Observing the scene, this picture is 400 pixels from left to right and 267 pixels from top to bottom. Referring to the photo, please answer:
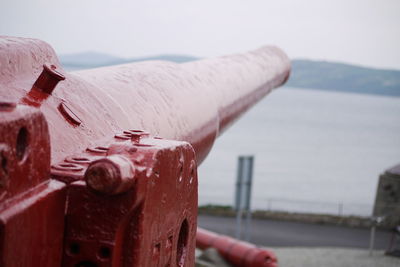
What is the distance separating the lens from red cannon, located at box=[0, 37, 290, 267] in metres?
1.15

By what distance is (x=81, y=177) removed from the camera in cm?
134

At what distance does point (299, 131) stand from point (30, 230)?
95.1 meters

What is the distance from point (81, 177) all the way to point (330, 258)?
12.4 m

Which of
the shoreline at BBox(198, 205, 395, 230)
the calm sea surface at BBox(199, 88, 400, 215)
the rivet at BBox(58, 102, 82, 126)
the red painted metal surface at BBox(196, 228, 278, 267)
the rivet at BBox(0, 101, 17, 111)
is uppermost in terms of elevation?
the rivet at BBox(0, 101, 17, 111)

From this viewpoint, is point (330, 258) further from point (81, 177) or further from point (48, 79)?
point (81, 177)

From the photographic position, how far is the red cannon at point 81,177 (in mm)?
1150

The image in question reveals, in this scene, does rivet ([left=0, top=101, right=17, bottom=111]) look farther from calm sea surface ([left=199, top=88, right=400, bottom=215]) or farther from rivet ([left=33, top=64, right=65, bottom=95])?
calm sea surface ([left=199, top=88, right=400, bottom=215])

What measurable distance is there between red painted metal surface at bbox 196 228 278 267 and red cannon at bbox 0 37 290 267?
25.5 ft

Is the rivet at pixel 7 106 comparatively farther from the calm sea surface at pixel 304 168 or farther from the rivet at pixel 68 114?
the calm sea surface at pixel 304 168

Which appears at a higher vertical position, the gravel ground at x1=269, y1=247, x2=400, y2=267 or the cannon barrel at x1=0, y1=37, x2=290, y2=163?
the cannon barrel at x1=0, y1=37, x2=290, y2=163

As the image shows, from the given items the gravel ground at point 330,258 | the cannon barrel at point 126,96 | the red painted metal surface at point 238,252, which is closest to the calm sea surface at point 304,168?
the gravel ground at point 330,258

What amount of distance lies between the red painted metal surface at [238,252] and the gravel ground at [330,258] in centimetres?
201

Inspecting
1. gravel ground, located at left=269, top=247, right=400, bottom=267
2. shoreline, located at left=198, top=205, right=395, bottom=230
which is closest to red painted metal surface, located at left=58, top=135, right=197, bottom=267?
gravel ground, located at left=269, top=247, right=400, bottom=267

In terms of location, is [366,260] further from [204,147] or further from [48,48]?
[48,48]
